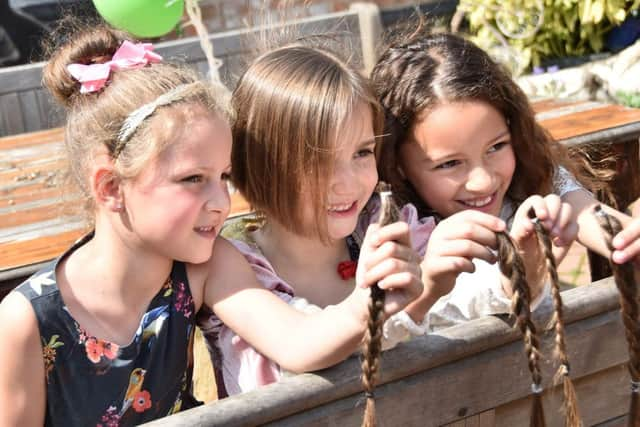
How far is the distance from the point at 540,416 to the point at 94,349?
84 cm

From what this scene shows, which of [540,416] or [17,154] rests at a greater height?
[540,416]

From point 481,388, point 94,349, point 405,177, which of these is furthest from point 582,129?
point 94,349

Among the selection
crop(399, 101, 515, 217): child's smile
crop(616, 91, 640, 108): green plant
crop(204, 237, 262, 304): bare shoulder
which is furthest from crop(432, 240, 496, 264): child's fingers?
crop(616, 91, 640, 108): green plant

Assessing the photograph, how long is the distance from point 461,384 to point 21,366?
787 millimetres

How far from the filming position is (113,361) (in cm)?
160

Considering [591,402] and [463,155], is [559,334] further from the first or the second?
[463,155]

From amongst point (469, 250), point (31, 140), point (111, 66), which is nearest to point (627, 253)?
point (469, 250)

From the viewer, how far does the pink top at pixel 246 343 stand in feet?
5.40

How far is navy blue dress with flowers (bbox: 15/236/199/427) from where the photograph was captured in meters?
1.56

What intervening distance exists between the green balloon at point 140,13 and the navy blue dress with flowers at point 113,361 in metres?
1.89

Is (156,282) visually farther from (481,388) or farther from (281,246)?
(481,388)

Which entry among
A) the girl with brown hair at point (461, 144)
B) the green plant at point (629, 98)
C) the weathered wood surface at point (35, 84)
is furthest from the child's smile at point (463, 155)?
the green plant at point (629, 98)

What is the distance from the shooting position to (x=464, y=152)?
75.0 inches

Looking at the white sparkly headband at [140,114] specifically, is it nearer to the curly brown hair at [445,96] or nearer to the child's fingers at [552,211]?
the curly brown hair at [445,96]
